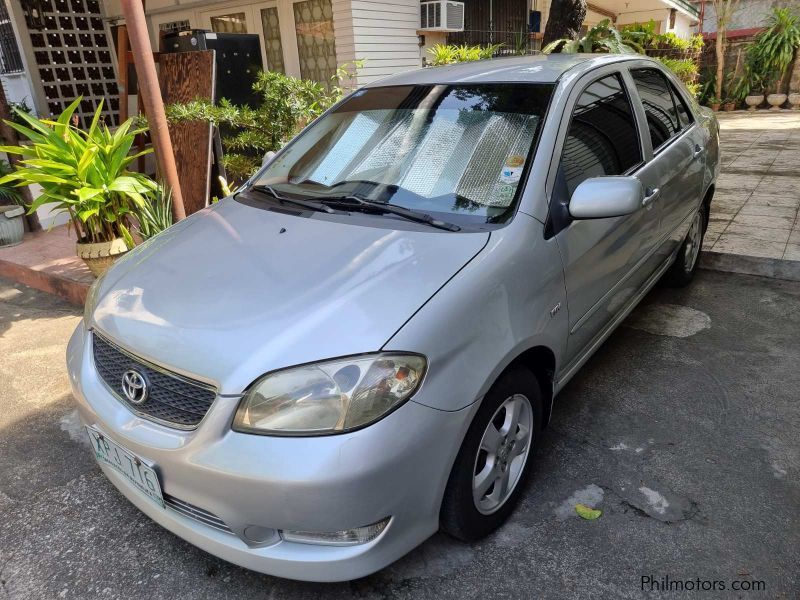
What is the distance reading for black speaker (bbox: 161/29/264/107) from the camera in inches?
215

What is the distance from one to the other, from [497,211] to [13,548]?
2.29m

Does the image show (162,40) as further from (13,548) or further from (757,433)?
(757,433)

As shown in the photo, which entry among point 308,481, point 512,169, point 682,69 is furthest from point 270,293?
point 682,69

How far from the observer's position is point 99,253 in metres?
4.22

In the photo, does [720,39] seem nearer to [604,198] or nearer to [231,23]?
[231,23]

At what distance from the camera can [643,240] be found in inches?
119

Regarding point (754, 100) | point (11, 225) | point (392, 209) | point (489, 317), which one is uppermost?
point (392, 209)

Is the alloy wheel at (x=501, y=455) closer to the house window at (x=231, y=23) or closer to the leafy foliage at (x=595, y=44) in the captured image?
the leafy foliage at (x=595, y=44)

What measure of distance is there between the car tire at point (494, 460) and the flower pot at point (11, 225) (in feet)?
19.0

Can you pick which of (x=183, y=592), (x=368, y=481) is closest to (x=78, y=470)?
(x=183, y=592)

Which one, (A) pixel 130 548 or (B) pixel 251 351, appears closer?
(B) pixel 251 351

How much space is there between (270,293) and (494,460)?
99 cm

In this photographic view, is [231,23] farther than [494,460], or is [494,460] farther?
[231,23]

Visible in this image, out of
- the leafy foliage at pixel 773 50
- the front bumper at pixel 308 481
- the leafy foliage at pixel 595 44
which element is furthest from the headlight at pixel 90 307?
the leafy foliage at pixel 773 50
